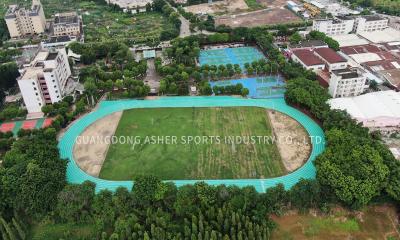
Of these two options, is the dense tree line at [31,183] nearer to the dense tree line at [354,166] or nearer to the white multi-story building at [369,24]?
the dense tree line at [354,166]

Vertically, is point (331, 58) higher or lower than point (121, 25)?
higher

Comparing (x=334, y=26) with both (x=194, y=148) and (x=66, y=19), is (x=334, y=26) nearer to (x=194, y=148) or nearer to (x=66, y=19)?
(x=194, y=148)

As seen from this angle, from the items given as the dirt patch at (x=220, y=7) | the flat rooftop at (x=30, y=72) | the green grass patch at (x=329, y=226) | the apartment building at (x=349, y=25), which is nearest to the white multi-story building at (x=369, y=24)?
the apartment building at (x=349, y=25)

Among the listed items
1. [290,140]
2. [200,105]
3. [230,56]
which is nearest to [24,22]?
[230,56]

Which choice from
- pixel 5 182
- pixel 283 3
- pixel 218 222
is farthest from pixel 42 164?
pixel 283 3

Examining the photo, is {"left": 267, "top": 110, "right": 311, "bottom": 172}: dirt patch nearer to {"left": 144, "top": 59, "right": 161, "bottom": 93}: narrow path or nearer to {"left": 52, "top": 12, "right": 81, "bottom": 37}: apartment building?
{"left": 144, "top": 59, "right": 161, "bottom": 93}: narrow path

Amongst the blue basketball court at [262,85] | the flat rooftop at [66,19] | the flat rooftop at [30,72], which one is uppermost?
the flat rooftop at [30,72]

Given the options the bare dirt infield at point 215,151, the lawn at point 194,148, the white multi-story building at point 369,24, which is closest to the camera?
the lawn at point 194,148

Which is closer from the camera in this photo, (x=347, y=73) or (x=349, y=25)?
(x=347, y=73)

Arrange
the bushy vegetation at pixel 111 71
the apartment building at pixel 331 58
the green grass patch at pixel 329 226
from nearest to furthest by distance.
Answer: the green grass patch at pixel 329 226, the bushy vegetation at pixel 111 71, the apartment building at pixel 331 58
